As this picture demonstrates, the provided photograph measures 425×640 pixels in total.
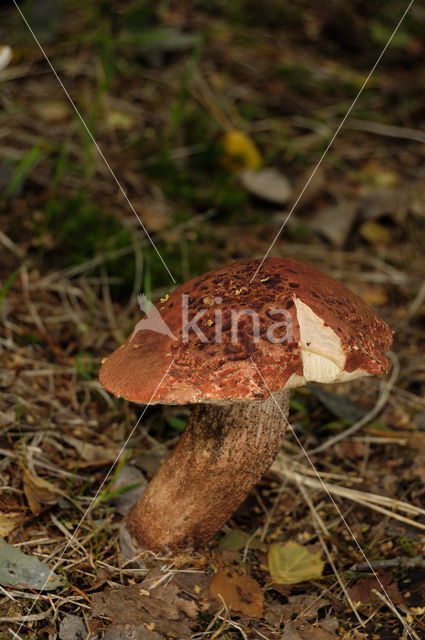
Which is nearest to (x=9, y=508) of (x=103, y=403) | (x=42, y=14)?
(x=103, y=403)

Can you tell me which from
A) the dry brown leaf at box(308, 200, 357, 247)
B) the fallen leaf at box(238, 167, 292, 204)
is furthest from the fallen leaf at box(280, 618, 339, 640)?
the fallen leaf at box(238, 167, 292, 204)

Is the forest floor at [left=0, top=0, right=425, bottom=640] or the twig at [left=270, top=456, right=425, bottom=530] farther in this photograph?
the twig at [left=270, top=456, right=425, bottom=530]

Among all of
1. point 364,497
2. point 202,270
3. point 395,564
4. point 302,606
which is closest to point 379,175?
point 202,270

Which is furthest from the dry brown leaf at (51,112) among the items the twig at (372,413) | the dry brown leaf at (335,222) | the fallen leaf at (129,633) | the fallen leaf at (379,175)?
the fallen leaf at (129,633)

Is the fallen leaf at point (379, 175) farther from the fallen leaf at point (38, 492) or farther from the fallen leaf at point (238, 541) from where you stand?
the fallen leaf at point (38, 492)

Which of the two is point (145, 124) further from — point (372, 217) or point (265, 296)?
point (265, 296)

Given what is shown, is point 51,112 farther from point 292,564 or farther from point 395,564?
point 395,564

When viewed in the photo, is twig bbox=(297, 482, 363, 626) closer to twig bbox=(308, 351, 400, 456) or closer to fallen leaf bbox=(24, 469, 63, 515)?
twig bbox=(308, 351, 400, 456)
